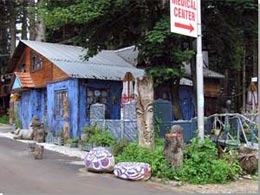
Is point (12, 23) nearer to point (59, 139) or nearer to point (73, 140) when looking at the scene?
point (59, 139)

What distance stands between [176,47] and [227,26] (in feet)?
9.77

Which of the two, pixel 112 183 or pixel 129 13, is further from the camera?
pixel 129 13

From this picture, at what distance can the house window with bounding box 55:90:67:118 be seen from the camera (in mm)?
21044

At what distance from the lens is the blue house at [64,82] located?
791 inches

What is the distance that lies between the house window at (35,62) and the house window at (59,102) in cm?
305

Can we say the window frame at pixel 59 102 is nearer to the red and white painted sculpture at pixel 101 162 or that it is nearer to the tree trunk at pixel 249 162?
the red and white painted sculpture at pixel 101 162

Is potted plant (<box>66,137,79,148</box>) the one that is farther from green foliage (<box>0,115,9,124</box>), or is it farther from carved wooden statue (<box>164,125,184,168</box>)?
green foliage (<box>0,115,9,124</box>)

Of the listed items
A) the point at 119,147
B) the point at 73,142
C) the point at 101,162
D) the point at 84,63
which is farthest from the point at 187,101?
the point at 101,162

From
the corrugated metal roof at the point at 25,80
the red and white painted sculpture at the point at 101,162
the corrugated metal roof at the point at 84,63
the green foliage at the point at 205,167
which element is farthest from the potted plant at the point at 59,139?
the green foliage at the point at 205,167

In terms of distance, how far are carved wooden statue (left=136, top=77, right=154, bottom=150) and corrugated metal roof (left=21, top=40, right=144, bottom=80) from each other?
7267 mm

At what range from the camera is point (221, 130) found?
45.5 ft

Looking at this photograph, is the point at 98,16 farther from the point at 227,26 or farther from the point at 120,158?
the point at 120,158

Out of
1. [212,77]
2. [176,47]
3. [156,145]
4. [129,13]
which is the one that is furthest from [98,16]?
[212,77]

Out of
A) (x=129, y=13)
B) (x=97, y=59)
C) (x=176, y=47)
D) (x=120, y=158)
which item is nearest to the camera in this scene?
(x=120, y=158)
